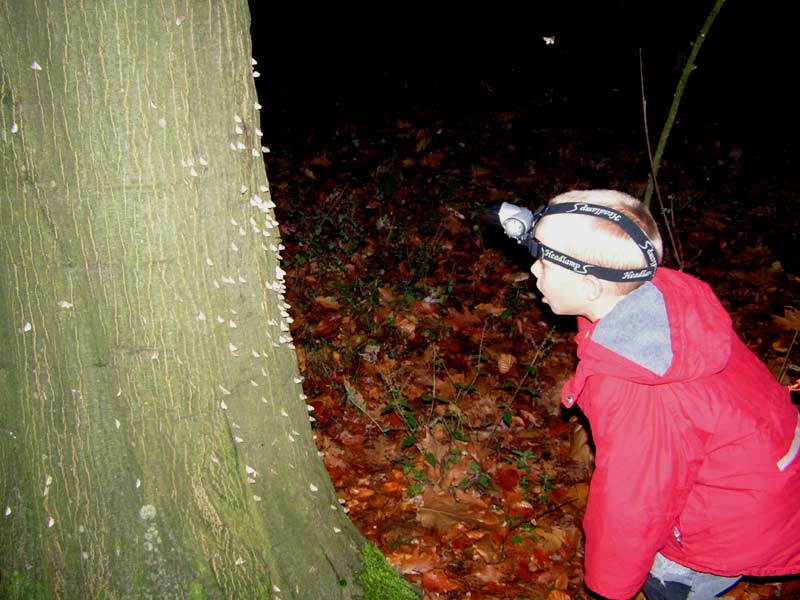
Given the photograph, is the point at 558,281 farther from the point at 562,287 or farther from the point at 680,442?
the point at 680,442

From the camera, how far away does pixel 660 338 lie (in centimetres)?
180

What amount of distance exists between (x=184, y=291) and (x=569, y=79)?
12.4 m

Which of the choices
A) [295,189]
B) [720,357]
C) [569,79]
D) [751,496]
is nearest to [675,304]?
[720,357]

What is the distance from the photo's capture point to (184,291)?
1.72 metres

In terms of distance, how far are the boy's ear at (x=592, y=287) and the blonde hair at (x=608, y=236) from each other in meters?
0.04

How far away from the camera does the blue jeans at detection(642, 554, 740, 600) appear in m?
2.15

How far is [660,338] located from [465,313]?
11.0ft

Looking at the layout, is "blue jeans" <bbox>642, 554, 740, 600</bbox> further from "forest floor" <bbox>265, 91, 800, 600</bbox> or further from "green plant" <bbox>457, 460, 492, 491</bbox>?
"green plant" <bbox>457, 460, 492, 491</bbox>

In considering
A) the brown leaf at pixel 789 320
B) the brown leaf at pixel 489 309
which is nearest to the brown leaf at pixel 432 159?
the brown leaf at pixel 489 309

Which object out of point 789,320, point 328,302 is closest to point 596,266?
point 328,302

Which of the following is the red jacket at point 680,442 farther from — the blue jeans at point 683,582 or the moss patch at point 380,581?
the moss patch at point 380,581

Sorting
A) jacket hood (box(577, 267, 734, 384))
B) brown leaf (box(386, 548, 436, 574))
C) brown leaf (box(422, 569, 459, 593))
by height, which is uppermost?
jacket hood (box(577, 267, 734, 384))

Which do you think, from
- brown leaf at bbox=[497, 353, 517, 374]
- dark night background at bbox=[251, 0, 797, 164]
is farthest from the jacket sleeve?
dark night background at bbox=[251, 0, 797, 164]

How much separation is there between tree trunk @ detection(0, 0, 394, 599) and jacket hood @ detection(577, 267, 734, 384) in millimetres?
1120
